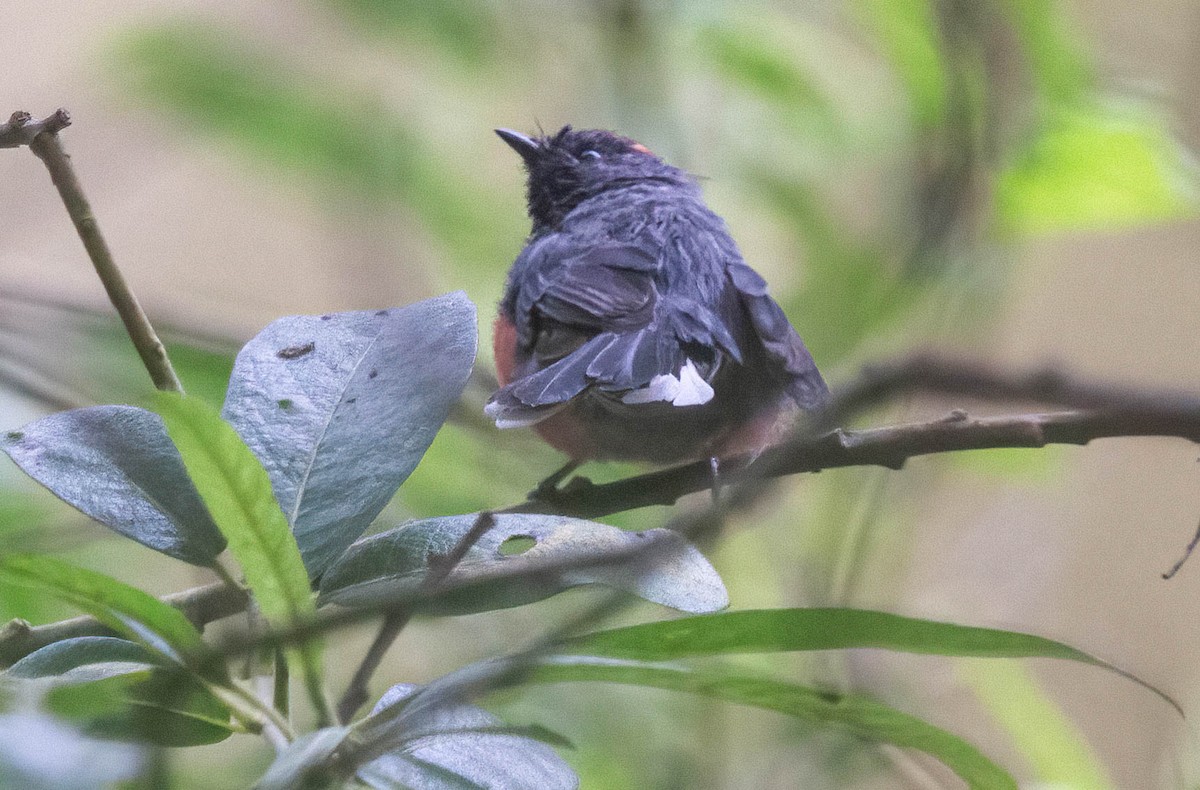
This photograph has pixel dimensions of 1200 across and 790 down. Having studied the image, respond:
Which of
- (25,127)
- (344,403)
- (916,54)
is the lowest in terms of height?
(344,403)

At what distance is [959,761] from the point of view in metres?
1.17

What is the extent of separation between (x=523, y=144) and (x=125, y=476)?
7.32ft

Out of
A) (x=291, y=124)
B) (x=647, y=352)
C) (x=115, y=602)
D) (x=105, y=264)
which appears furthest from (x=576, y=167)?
(x=115, y=602)

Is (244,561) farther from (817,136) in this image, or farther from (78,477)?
(817,136)

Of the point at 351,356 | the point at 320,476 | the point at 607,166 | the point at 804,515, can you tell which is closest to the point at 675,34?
the point at 607,166

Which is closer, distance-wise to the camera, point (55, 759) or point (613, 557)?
point (613, 557)

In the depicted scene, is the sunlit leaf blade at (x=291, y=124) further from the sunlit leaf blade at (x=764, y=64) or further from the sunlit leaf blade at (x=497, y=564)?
the sunlit leaf blade at (x=497, y=564)

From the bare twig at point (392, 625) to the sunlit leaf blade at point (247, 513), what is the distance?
0.09 metres

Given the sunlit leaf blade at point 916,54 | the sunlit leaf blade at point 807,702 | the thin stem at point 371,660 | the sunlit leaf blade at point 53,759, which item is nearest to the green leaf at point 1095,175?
the sunlit leaf blade at point 916,54

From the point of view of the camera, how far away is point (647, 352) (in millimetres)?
2145

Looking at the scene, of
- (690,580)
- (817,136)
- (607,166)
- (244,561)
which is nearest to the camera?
(244,561)

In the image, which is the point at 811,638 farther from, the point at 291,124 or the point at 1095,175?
the point at 291,124

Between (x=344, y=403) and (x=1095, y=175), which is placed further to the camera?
(x=1095, y=175)

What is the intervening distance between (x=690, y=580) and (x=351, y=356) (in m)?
0.54
